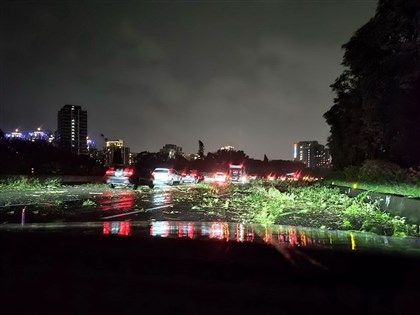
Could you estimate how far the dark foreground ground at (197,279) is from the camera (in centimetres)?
582

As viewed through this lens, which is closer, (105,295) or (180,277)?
(105,295)

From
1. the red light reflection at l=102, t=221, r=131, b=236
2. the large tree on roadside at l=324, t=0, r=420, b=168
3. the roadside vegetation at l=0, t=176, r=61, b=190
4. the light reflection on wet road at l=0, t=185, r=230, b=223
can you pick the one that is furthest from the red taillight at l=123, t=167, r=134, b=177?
the red light reflection at l=102, t=221, r=131, b=236

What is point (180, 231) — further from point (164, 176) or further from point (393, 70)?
point (164, 176)

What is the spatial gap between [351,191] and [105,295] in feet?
85.1

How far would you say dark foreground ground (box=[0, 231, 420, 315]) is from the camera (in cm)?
582

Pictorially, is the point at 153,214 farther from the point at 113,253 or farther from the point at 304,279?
the point at 304,279

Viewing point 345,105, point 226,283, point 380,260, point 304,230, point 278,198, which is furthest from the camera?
point 345,105

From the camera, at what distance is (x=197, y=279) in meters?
7.03

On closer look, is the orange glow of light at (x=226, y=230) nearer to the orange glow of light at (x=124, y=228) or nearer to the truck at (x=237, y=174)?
the orange glow of light at (x=124, y=228)

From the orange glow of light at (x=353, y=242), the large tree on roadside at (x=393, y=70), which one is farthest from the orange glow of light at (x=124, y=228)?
the large tree on roadside at (x=393, y=70)

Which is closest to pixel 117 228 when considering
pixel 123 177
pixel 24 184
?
pixel 123 177

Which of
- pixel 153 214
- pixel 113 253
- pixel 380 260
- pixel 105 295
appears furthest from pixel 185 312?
pixel 153 214

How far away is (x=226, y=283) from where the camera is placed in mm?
6828

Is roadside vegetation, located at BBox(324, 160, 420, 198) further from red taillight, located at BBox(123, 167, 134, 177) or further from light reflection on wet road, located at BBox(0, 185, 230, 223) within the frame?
red taillight, located at BBox(123, 167, 134, 177)
